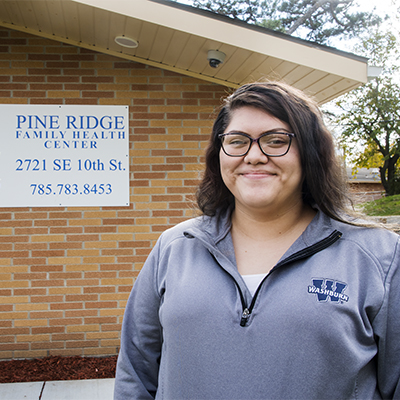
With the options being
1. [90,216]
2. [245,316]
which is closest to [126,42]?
[90,216]

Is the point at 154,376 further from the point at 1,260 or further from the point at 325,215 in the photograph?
the point at 1,260

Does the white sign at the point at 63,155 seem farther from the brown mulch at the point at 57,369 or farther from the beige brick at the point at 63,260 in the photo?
the brown mulch at the point at 57,369

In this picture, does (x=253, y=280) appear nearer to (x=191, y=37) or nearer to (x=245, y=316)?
(x=245, y=316)

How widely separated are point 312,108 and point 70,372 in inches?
132

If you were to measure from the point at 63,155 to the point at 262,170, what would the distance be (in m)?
2.98

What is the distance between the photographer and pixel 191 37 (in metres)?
3.29

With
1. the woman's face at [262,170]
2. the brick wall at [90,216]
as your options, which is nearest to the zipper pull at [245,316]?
the woman's face at [262,170]

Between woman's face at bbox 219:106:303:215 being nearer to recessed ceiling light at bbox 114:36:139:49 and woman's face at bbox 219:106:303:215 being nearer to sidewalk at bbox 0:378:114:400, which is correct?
recessed ceiling light at bbox 114:36:139:49

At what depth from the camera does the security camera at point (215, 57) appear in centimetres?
343

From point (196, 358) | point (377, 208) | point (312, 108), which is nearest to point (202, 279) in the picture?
point (196, 358)

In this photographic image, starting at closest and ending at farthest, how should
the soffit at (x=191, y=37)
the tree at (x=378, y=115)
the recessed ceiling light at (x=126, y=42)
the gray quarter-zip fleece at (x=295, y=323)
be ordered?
1. the gray quarter-zip fleece at (x=295, y=323)
2. the soffit at (x=191, y=37)
3. the recessed ceiling light at (x=126, y=42)
4. the tree at (x=378, y=115)

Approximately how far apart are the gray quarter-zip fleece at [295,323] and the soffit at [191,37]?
2.08 meters

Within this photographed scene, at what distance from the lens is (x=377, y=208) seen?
859 cm

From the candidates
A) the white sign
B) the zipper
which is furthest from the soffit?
the zipper
